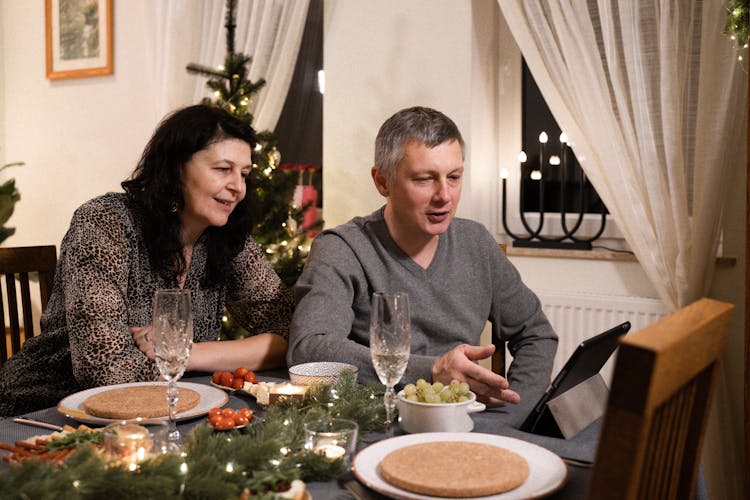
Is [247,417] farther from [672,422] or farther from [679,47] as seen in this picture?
[679,47]

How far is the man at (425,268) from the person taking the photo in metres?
1.84

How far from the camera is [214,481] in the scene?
0.89 meters

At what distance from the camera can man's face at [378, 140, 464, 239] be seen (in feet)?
6.10

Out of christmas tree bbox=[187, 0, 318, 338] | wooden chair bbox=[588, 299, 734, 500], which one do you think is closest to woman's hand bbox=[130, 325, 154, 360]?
wooden chair bbox=[588, 299, 734, 500]

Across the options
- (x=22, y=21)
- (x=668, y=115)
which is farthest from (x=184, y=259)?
(x=22, y=21)

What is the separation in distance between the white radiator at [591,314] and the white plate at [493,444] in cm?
186

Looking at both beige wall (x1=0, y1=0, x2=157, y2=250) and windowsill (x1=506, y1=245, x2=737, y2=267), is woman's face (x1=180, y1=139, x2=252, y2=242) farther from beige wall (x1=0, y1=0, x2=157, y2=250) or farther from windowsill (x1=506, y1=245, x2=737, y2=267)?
beige wall (x1=0, y1=0, x2=157, y2=250)

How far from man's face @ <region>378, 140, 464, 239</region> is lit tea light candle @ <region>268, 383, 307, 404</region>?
59 centimetres

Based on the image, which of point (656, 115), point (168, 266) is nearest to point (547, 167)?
point (656, 115)

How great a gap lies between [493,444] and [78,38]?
4.44 m

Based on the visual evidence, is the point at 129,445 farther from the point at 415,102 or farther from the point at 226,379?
the point at 415,102

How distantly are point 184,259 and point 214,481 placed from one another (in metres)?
1.07

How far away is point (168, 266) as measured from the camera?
1.86 m

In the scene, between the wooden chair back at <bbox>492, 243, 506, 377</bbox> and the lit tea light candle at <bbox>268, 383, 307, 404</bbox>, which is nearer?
the lit tea light candle at <bbox>268, 383, 307, 404</bbox>
